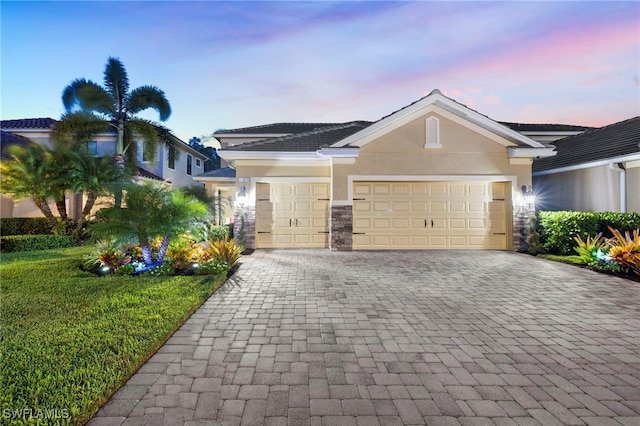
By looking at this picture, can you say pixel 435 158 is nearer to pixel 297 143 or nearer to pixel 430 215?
pixel 430 215

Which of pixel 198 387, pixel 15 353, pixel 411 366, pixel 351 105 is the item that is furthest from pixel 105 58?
pixel 411 366

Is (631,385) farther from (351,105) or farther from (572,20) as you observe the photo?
(351,105)

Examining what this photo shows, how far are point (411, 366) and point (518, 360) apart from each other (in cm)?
121

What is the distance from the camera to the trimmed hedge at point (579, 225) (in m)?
8.73

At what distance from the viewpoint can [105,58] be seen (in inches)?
566

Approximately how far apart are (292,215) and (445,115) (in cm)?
Answer: 657

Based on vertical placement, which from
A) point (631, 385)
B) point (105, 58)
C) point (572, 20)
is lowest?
point (631, 385)

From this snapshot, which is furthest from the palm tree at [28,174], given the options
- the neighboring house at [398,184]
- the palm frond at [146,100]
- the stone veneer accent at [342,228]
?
the stone veneer accent at [342,228]

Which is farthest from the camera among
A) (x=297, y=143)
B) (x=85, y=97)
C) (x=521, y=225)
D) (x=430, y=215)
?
(x=85, y=97)

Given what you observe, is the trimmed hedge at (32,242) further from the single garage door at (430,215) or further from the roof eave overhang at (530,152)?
the roof eave overhang at (530,152)

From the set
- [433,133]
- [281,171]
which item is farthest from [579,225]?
[281,171]

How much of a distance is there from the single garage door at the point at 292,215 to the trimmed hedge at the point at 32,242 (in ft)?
26.1

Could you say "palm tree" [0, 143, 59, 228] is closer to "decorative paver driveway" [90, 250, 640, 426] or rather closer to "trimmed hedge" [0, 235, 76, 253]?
"trimmed hedge" [0, 235, 76, 253]

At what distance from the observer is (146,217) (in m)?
6.82
